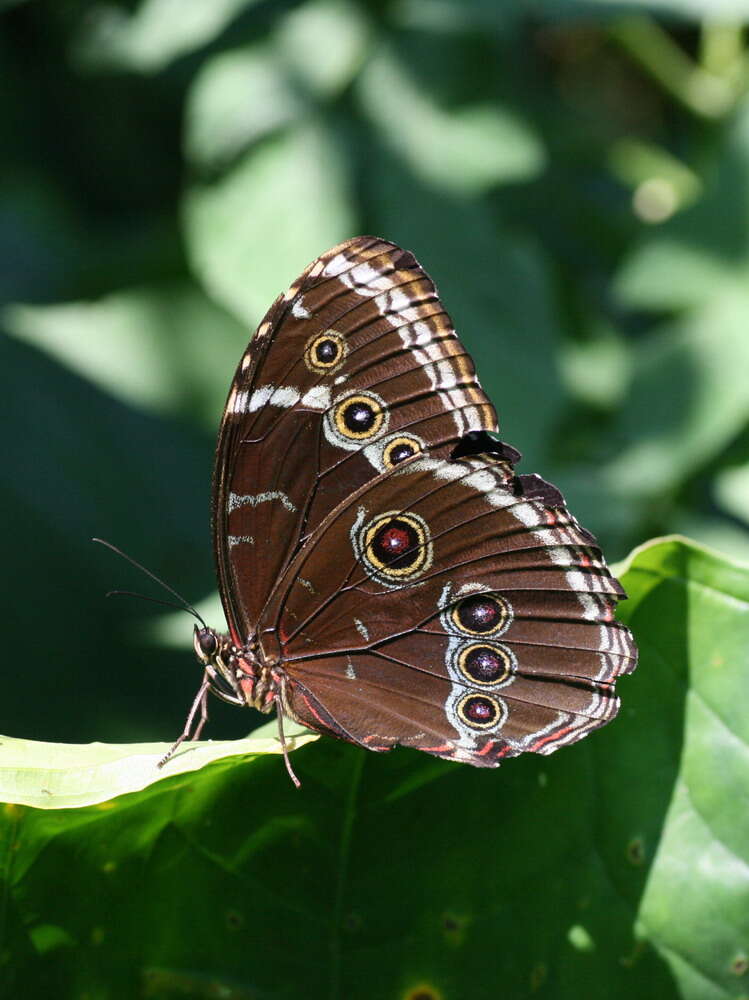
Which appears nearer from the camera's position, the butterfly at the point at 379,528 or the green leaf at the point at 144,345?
the butterfly at the point at 379,528

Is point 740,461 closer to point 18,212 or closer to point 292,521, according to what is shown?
point 292,521

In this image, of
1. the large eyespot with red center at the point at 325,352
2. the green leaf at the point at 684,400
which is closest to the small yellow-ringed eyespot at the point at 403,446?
the large eyespot with red center at the point at 325,352

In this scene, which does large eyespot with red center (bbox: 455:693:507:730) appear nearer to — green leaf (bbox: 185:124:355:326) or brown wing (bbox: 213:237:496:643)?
brown wing (bbox: 213:237:496:643)

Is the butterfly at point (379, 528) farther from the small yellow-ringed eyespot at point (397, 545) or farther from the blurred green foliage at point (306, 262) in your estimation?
the blurred green foliage at point (306, 262)

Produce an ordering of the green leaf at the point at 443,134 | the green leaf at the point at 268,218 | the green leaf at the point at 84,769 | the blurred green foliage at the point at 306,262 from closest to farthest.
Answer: the green leaf at the point at 84,769 < the blurred green foliage at the point at 306,262 < the green leaf at the point at 268,218 < the green leaf at the point at 443,134

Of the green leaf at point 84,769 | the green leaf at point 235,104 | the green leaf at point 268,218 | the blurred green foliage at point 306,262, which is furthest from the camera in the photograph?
the green leaf at point 235,104

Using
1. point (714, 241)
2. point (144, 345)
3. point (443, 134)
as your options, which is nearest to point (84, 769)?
point (144, 345)

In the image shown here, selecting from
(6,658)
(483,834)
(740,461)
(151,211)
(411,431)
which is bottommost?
(6,658)

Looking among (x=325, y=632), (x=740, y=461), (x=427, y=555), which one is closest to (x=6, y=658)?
(x=325, y=632)
